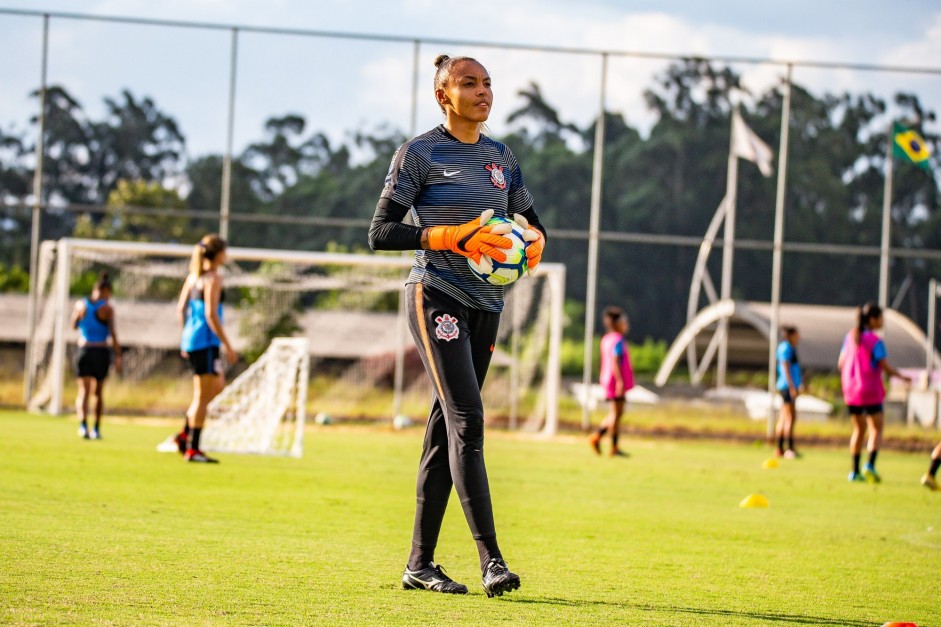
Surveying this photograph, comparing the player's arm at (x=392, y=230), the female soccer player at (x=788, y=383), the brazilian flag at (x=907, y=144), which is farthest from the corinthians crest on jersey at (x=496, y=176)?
the brazilian flag at (x=907, y=144)

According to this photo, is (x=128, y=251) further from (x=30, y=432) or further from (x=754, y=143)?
(x=754, y=143)

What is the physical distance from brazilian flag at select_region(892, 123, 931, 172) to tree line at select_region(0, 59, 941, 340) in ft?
1.67

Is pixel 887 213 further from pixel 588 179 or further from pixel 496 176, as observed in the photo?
pixel 496 176

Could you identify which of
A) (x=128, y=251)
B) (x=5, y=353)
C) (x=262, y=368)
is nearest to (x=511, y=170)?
(x=262, y=368)

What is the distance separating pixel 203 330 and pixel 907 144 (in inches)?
619

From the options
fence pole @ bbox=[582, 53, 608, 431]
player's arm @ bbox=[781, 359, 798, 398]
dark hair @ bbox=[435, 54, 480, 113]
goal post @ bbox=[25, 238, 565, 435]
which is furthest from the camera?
fence pole @ bbox=[582, 53, 608, 431]

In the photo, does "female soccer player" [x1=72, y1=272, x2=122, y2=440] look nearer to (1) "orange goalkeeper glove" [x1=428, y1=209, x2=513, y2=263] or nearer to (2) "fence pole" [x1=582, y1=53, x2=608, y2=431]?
(2) "fence pole" [x1=582, y1=53, x2=608, y2=431]

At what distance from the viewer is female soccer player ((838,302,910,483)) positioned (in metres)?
13.1

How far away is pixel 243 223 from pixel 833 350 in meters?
19.1

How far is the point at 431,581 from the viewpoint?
5.06 metres

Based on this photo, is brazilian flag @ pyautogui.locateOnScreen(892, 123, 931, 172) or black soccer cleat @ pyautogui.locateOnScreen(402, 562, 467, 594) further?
brazilian flag @ pyautogui.locateOnScreen(892, 123, 931, 172)

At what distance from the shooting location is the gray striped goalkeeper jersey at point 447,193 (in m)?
5.03

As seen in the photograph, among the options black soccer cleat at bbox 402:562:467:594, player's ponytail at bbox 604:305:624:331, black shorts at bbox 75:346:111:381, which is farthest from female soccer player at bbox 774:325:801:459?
black soccer cleat at bbox 402:562:467:594

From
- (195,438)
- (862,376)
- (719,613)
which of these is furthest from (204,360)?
(719,613)
